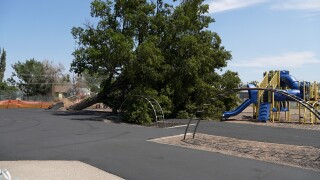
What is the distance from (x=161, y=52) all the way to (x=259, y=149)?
1623 cm

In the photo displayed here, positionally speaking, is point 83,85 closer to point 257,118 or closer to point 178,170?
Result: point 257,118

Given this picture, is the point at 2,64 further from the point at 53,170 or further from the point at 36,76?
the point at 53,170

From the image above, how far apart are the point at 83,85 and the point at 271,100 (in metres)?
69.9

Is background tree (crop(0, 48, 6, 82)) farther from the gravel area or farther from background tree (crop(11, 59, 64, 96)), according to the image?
the gravel area

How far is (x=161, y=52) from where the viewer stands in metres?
27.6

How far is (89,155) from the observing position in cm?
1097

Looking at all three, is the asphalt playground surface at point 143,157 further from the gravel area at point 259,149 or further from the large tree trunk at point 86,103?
→ the large tree trunk at point 86,103

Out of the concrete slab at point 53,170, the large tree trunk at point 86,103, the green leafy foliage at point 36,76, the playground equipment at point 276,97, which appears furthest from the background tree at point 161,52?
the green leafy foliage at point 36,76

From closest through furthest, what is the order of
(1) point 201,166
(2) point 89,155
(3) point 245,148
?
(1) point 201,166
(2) point 89,155
(3) point 245,148

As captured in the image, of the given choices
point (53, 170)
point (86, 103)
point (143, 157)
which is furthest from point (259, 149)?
point (86, 103)

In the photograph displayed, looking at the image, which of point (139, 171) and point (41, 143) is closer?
point (139, 171)

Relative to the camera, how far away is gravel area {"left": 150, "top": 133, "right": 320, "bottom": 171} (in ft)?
33.4

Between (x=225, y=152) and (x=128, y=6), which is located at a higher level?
(x=128, y=6)

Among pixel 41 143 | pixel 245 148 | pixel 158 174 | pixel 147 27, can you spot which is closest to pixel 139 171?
pixel 158 174
